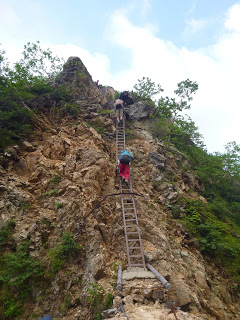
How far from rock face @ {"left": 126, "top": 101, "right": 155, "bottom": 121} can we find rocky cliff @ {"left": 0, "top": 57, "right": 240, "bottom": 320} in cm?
622

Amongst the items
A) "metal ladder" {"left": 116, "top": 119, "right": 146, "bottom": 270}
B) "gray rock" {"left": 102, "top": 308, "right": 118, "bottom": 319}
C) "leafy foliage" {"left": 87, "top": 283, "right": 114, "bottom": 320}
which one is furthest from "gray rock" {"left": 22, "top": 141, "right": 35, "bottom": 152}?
"gray rock" {"left": 102, "top": 308, "right": 118, "bottom": 319}

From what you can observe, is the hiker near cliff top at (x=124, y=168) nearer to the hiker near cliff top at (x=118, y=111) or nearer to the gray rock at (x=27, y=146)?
the gray rock at (x=27, y=146)

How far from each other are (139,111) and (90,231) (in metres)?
13.2

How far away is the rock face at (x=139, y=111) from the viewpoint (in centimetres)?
1652

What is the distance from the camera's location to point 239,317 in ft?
21.2

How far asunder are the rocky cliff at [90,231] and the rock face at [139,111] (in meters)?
6.22

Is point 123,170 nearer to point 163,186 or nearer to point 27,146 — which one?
point 163,186

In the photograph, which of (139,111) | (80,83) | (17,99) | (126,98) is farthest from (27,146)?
(126,98)

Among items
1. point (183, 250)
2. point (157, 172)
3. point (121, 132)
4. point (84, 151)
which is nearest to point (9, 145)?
point (84, 151)

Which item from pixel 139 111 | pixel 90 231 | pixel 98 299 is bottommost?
pixel 98 299

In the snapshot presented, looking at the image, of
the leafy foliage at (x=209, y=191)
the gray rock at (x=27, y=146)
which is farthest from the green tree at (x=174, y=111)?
the gray rock at (x=27, y=146)

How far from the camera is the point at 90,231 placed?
21.5 feet

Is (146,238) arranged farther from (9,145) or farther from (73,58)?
(73,58)

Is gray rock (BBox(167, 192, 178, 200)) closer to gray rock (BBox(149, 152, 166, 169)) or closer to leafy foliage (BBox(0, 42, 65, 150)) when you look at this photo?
gray rock (BBox(149, 152, 166, 169))
